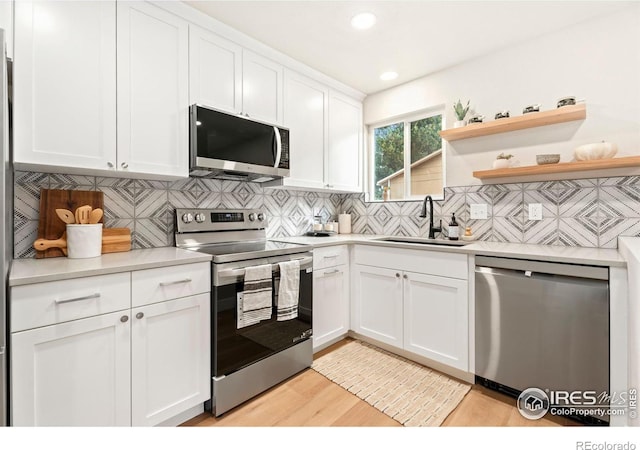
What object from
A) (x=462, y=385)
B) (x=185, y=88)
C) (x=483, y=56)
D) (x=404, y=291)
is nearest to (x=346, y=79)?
(x=483, y=56)

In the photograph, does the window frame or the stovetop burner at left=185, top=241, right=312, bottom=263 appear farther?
the window frame

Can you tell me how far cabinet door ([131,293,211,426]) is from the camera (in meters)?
1.46

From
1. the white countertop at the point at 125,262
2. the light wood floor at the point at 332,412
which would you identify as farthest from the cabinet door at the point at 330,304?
the white countertop at the point at 125,262

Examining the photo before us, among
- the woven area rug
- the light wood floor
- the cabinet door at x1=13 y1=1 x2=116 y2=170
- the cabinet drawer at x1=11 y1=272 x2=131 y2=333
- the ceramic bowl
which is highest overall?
the cabinet door at x1=13 y1=1 x2=116 y2=170

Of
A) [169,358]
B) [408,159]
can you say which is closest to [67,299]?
[169,358]

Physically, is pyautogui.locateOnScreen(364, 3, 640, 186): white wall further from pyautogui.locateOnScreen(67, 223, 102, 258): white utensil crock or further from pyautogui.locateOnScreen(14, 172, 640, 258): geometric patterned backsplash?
pyautogui.locateOnScreen(67, 223, 102, 258): white utensil crock

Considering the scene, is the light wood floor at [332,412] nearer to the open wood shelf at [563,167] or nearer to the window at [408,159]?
the open wood shelf at [563,167]

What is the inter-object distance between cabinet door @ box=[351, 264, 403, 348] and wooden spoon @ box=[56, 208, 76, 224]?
197 centimetres

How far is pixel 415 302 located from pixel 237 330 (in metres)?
1.27

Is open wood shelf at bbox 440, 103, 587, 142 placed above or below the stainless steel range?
above

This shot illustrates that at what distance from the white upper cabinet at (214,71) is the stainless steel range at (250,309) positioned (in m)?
0.79

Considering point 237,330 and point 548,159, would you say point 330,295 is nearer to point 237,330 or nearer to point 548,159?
point 237,330

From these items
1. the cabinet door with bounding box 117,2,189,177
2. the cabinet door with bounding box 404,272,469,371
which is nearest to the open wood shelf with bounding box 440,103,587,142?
the cabinet door with bounding box 404,272,469,371

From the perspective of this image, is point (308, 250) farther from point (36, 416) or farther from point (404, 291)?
point (36, 416)
